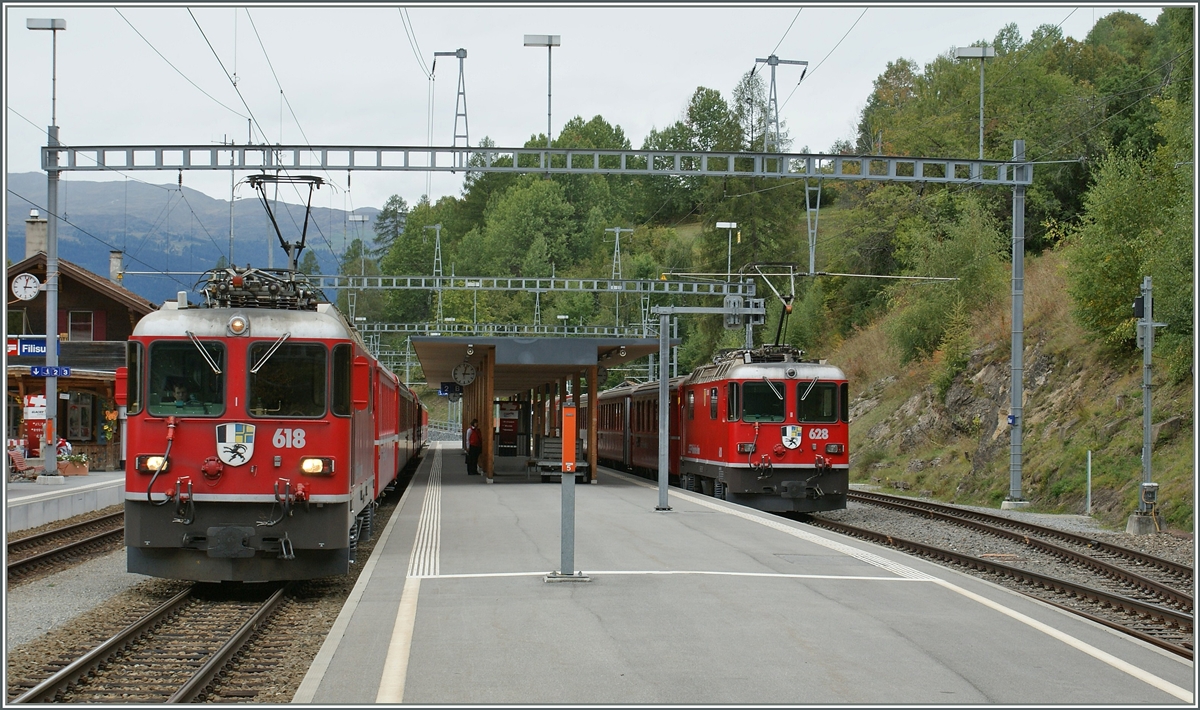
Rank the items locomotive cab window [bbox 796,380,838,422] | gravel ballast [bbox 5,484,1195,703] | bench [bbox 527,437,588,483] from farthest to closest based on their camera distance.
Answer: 1. bench [bbox 527,437,588,483]
2. locomotive cab window [bbox 796,380,838,422]
3. gravel ballast [bbox 5,484,1195,703]

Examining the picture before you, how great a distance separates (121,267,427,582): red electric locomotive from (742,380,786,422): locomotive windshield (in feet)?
36.5

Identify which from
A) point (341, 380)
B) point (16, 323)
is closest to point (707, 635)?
point (341, 380)

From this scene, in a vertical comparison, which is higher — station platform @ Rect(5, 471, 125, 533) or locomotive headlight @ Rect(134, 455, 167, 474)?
locomotive headlight @ Rect(134, 455, 167, 474)

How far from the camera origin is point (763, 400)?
69.4 ft

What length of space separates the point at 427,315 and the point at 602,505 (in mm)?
82740

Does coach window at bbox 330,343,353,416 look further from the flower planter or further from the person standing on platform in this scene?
the flower planter

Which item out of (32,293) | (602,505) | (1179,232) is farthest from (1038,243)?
(32,293)

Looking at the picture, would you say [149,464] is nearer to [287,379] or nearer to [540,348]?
[287,379]

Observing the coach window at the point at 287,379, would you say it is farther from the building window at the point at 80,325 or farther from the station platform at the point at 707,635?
the building window at the point at 80,325

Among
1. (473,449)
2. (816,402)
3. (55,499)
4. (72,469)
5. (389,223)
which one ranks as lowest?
(72,469)

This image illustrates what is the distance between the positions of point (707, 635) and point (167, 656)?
4172 millimetres

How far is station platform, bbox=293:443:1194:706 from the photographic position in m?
6.81

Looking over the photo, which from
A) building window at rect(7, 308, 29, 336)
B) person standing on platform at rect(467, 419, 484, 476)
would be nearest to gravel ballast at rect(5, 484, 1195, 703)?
person standing on platform at rect(467, 419, 484, 476)

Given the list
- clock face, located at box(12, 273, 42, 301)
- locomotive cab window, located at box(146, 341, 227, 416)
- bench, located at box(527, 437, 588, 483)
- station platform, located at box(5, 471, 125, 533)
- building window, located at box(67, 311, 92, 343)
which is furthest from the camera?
building window, located at box(67, 311, 92, 343)
